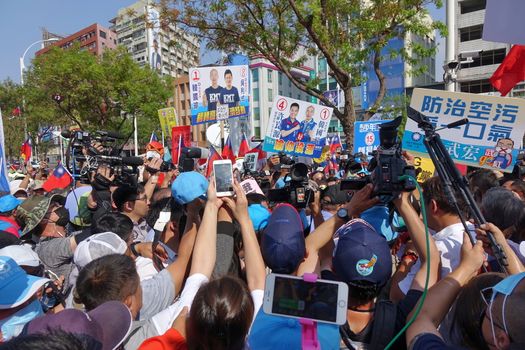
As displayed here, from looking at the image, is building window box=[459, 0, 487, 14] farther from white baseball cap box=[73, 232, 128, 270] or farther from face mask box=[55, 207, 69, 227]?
white baseball cap box=[73, 232, 128, 270]

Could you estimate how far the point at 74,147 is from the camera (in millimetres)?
4316

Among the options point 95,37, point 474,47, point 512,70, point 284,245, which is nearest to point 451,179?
point 284,245

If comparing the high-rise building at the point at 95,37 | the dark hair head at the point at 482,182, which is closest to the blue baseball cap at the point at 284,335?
the dark hair head at the point at 482,182

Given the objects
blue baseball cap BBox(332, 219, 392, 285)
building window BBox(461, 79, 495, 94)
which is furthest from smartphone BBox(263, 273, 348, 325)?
building window BBox(461, 79, 495, 94)

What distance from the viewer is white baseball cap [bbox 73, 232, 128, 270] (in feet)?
7.30

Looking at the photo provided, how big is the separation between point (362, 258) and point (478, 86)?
112 feet

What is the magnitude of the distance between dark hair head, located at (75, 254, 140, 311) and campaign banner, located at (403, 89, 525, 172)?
368 centimetres

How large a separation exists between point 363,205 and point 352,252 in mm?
386

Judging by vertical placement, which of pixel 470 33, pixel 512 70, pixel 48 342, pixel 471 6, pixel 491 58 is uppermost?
pixel 471 6

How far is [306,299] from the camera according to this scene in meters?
1.20

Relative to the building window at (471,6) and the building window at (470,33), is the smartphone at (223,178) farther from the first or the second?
the building window at (471,6)

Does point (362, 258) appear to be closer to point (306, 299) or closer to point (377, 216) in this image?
point (306, 299)

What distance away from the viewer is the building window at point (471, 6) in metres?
29.6

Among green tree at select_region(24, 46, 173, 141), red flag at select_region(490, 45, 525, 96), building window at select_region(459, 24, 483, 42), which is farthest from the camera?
building window at select_region(459, 24, 483, 42)
